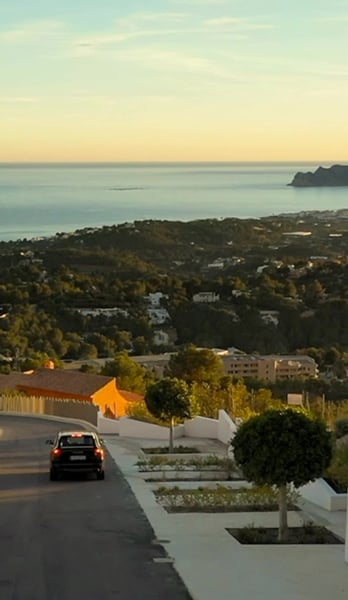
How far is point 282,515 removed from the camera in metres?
11.7

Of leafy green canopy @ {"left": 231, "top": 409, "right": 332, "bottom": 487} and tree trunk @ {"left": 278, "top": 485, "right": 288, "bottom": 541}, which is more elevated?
leafy green canopy @ {"left": 231, "top": 409, "right": 332, "bottom": 487}

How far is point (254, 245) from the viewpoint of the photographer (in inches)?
4796

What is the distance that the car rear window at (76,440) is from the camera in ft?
55.5

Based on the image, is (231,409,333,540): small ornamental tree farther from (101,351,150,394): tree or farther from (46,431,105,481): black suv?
(101,351,150,394): tree

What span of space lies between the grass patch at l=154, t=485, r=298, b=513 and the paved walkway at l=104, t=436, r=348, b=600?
0.26 metres

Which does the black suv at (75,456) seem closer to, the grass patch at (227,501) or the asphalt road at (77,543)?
the asphalt road at (77,543)

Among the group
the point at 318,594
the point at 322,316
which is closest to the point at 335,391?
the point at 322,316

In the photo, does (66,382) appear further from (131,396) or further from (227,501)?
(227,501)

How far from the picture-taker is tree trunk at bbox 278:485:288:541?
1173 centimetres

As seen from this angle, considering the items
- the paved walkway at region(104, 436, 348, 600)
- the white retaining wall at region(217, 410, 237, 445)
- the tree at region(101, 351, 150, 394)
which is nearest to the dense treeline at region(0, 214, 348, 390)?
the tree at region(101, 351, 150, 394)

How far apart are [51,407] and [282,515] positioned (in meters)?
20.0

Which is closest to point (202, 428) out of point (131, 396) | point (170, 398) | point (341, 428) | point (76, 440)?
point (170, 398)

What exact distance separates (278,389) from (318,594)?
31.8 meters

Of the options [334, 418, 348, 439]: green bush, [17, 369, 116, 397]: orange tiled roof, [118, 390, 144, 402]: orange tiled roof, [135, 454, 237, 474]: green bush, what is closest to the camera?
[334, 418, 348, 439]: green bush
